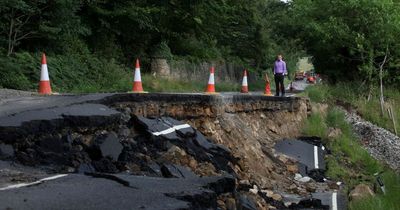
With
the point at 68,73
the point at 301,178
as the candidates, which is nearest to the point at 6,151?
the point at 301,178

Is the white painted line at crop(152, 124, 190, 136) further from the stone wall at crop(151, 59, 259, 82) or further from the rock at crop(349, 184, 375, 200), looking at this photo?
the stone wall at crop(151, 59, 259, 82)

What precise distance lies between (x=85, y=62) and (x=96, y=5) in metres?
2.99

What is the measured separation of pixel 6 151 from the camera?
6336 mm

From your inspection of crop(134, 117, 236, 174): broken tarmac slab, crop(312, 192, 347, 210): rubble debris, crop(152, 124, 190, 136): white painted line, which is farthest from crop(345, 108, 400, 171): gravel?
crop(152, 124, 190, 136): white painted line

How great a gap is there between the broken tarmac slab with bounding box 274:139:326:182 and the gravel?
4.33 meters

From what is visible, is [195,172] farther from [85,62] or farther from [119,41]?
[119,41]

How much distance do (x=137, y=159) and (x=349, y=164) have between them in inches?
408

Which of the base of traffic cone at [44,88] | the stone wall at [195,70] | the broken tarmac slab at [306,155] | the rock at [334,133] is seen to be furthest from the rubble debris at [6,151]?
the stone wall at [195,70]

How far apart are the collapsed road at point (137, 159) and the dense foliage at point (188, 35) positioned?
5682 mm

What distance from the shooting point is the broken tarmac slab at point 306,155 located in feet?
46.4

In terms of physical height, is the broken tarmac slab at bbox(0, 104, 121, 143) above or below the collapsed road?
above

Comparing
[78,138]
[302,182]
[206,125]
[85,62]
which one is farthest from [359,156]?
[78,138]

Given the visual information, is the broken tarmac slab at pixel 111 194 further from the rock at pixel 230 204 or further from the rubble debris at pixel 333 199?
the rubble debris at pixel 333 199

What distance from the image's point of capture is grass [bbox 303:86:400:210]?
10992 millimetres
